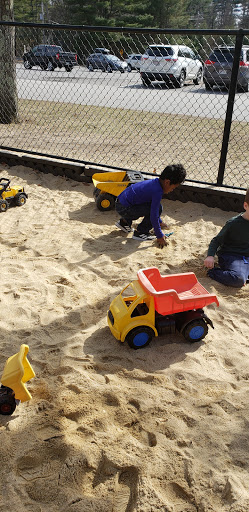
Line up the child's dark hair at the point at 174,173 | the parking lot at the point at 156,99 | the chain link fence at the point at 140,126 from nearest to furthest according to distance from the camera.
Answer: the child's dark hair at the point at 174,173 < the chain link fence at the point at 140,126 < the parking lot at the point at 156,99

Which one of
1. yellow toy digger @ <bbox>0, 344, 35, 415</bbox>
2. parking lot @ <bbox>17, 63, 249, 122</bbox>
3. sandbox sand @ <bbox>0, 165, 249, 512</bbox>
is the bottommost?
parking lot @ <bbox>17, 63, 249, 122</bbox>

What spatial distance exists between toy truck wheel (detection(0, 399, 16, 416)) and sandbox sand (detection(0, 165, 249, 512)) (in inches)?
1.6

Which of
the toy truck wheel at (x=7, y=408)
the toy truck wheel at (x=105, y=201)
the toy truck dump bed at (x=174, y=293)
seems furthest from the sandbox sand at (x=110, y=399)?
the toy truck wheel at (x=105, y=201)

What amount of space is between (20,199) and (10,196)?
129 millimetres

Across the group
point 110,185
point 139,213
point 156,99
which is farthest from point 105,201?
point 156,99

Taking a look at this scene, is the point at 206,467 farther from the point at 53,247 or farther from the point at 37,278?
the point at 53,247

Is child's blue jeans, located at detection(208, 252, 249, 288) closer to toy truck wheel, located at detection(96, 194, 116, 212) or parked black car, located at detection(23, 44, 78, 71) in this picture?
toy truck wheel, located at detection(96, 194, 116, 212)

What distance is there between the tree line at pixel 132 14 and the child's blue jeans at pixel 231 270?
40905 mm

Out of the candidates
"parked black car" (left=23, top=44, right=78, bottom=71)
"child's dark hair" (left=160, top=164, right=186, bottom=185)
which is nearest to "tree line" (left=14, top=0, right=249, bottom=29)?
"parked black car" (left=23, top=44, right=78, bottom=71)

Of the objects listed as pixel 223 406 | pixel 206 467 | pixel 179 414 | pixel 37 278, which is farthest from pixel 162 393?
pixel 37 278

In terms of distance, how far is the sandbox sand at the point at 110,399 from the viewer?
77.7 inches

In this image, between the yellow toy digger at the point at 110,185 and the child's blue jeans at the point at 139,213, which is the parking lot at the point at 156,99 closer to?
the yellow toy digger at the point at 110,185

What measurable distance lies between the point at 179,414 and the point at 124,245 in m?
2.17

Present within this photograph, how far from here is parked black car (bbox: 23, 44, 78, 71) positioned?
12.8 metres
